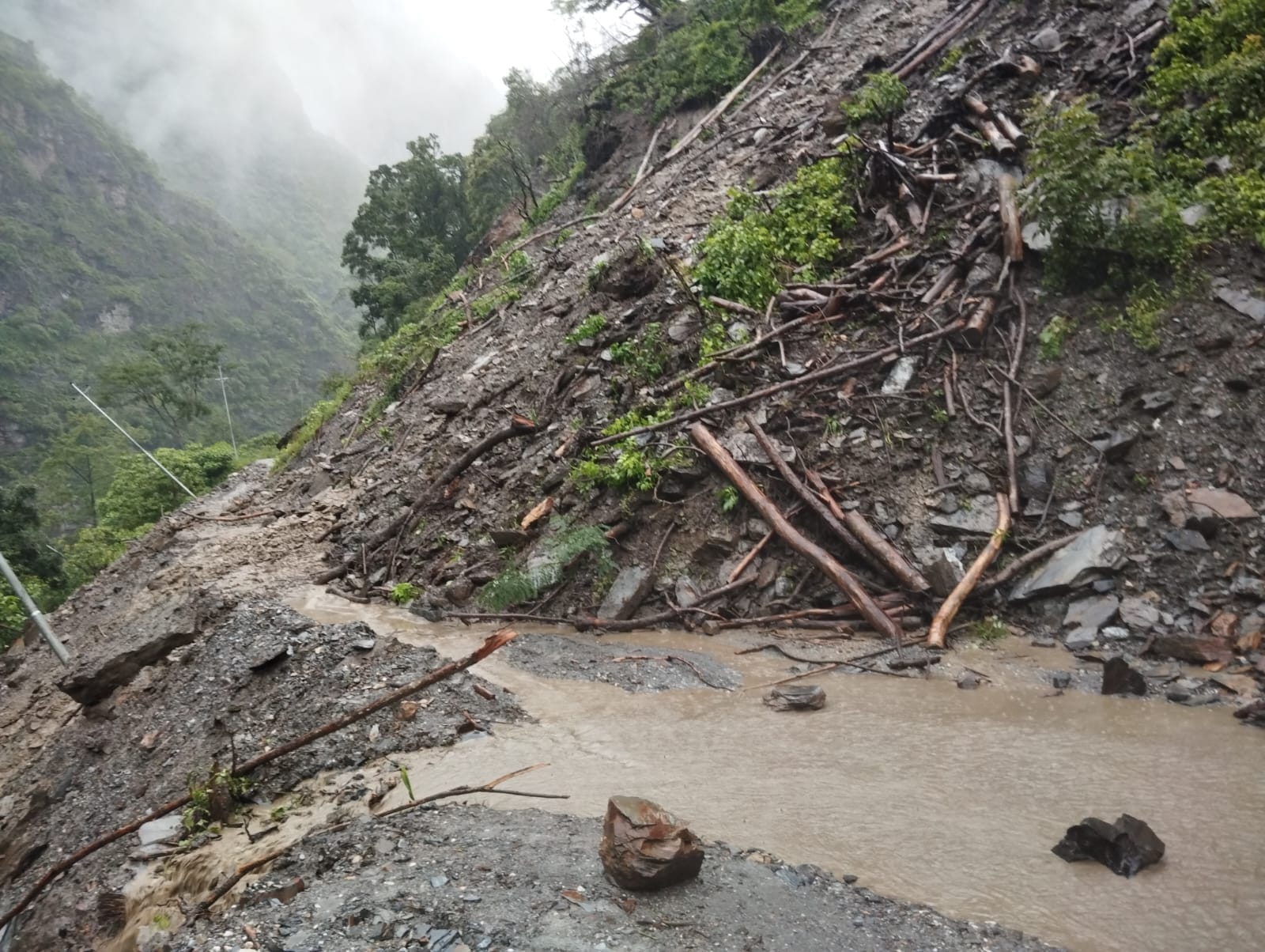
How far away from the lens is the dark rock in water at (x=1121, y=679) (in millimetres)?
4832

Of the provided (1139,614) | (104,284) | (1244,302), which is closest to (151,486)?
(1139,614)

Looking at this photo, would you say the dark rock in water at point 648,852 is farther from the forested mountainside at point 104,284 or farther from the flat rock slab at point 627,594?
the forested mountainside at point 104,284

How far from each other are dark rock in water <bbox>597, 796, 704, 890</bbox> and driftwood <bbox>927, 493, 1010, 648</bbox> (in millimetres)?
3540

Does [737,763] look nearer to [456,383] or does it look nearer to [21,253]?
[456,383]

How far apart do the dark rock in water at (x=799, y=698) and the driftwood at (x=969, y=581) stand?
127 cm

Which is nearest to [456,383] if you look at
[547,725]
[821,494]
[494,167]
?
[821,494]

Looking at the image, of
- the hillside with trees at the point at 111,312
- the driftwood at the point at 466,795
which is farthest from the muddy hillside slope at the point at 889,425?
the hillside with trees at the point at 111,312

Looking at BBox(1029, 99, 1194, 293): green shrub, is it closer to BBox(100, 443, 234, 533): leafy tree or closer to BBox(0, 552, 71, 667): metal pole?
BBox(0, 552, 71, 667): metal pole

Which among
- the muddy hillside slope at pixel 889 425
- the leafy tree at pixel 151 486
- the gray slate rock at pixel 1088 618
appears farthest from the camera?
the leafy tree at pixel 151 486

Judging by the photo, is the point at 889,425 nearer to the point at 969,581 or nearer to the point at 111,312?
the point at 969,581

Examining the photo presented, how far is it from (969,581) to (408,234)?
26162 millimetres

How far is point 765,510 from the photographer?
7441mm

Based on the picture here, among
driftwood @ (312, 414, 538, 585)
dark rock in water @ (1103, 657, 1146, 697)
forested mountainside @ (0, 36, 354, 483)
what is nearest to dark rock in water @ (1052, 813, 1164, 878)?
dark rock in water @ (1103, 657, 1146, 697)

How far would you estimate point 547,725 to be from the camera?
5406 mm
